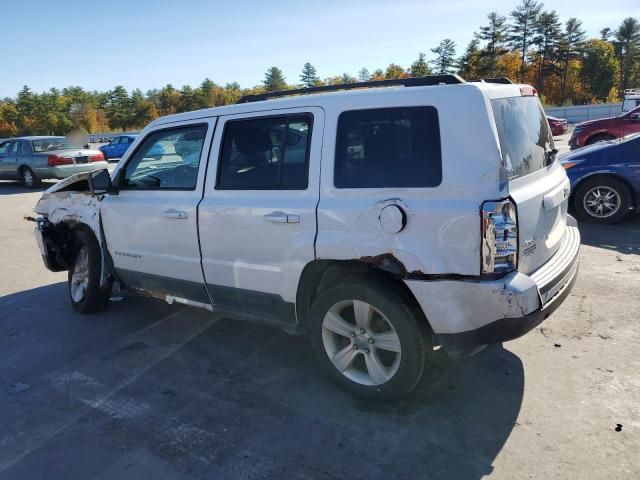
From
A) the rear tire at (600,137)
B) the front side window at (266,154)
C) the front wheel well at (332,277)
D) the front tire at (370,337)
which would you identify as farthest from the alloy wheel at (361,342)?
the rear tire at (600,137)

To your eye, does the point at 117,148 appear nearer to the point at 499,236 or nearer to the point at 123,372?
the point at 123,372

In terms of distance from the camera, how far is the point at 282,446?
285cm

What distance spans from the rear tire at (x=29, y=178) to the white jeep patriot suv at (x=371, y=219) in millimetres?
14173

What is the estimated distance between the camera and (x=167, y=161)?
4.23 m

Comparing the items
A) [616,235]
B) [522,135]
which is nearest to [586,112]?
[616,235]

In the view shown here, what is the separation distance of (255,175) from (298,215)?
1.81 feet

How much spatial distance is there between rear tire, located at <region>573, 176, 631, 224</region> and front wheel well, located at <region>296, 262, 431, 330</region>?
5.56m

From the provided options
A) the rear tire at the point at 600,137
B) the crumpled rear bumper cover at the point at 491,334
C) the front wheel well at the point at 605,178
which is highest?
the crumpled rear bumper cover at the point at 491,334

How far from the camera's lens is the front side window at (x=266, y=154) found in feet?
11.0

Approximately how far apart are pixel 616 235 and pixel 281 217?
5.63 m

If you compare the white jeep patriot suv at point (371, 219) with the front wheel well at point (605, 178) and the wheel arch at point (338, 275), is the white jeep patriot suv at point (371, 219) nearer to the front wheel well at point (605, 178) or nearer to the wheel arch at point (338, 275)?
the wheel arch at point (338, 275)

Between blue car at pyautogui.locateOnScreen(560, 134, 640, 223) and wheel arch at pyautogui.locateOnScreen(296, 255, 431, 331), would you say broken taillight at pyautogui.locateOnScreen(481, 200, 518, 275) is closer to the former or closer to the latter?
wheel arch at pyautogui.locateOnScreen(296, 255, 431, 331)

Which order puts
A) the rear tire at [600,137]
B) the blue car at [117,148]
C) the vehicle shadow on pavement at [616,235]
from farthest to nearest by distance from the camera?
the blue car at [117,148] < the rear tire at [600,137] < the vehicle shadow on pavement at [616,235]

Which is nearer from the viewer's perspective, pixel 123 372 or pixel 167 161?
pixel 123 372
